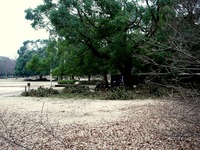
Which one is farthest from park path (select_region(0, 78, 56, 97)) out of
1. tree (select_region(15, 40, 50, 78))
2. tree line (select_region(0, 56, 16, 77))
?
tree line (select_region(0, 56, 16, 77))

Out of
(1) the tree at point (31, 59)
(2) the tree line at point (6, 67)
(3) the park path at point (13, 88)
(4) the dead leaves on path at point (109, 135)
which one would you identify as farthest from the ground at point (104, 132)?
(2) the tree line at point (6, 67)

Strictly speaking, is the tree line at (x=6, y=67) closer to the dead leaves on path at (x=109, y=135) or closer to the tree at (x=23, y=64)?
the tree at (x=23, y=64)

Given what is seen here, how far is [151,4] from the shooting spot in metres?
19.1

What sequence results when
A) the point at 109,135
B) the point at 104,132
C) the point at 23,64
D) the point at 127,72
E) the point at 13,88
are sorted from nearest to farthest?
the point at 109,135, the point at 104,132, the point at 127,72, the point at 13,88, the point at 23,64

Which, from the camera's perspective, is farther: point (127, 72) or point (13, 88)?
point (13, 88)

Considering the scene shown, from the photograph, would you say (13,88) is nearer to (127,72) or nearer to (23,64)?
(127,72)

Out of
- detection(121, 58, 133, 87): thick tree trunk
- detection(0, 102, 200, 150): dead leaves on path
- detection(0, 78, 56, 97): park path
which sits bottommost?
detection(0, 102, 200, 150): dead leaves on path

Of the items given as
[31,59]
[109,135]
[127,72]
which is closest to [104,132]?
[109,135]

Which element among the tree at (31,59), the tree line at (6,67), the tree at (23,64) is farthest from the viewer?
the tree line at (6,67)

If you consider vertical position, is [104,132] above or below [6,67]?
below

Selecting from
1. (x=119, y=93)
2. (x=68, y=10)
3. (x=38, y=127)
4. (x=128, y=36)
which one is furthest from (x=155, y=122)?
(x=68, y=10)

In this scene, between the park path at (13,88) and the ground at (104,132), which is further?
the park path at (13,88)

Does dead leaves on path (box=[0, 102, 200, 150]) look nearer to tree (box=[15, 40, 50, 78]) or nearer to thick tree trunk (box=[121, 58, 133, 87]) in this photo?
thick tree trunk (box=[121, 58, 133, 87])

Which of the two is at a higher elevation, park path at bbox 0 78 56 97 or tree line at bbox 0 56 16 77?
tree line at bbox 0 56 16 77
